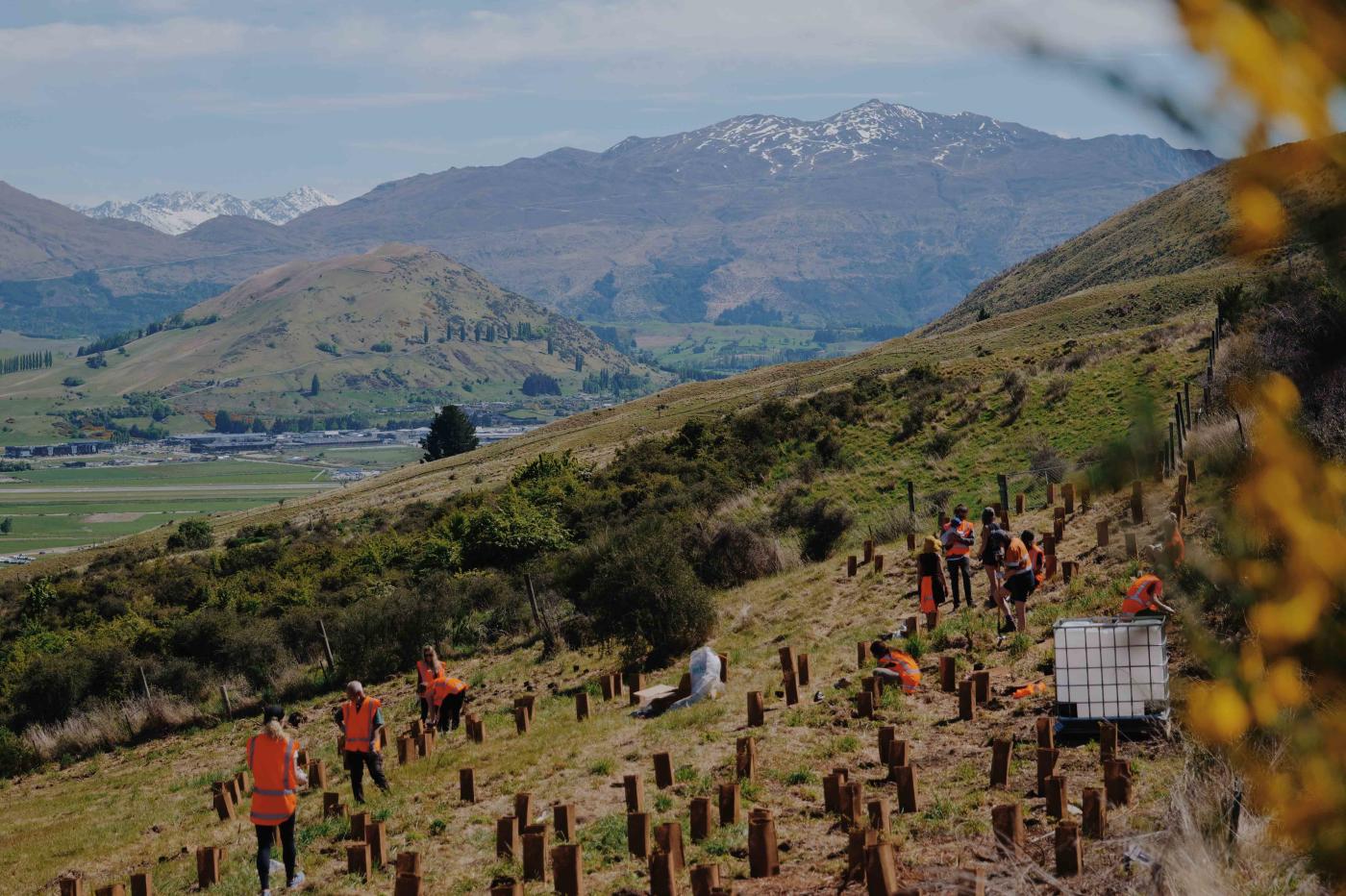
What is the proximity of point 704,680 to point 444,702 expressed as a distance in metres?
3.94

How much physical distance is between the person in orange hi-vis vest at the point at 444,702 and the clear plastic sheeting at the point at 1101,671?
29.8 feet

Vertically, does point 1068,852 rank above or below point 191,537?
above

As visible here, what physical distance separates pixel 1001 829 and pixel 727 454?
28.7m

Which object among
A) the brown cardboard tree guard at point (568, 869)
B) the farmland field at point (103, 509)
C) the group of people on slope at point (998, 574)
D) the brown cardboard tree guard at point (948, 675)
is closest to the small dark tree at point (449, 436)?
the farmland field at point (103, 509)

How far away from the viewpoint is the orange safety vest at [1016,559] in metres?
15.7

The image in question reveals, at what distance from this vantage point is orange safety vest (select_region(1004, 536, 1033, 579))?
1571cm

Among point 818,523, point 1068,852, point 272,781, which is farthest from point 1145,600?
point 818,523

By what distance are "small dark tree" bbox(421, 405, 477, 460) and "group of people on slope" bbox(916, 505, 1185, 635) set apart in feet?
258

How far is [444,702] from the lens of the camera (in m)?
17.7

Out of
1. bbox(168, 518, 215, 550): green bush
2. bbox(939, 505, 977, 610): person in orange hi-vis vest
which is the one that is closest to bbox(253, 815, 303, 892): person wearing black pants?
bbox(939, 505, 977, 610): person in orange hi-vis vest

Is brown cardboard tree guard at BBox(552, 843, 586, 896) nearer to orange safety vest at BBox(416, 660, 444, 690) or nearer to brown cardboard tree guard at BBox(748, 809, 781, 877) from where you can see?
brown cardboard tree guard at BBox(748, 809, 781, 877)

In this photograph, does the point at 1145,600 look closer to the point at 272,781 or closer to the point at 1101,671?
the point at 1101,671

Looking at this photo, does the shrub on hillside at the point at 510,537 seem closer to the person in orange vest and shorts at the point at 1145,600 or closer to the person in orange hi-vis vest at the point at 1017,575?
the person in orange hi-vis vest at the point at 1017,575

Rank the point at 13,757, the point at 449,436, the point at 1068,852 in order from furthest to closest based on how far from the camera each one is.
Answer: the point at 449,436
the point at 13,757
the point at 1068,852
